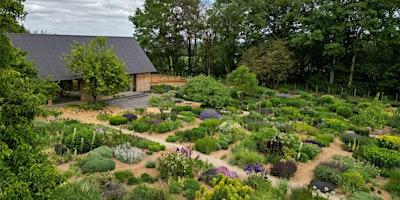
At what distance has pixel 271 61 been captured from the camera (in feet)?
96.0

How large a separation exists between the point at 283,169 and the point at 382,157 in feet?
14.5

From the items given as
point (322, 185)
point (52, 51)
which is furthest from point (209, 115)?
point (52, 51)

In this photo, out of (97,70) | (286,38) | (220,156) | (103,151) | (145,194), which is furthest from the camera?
(286,38)

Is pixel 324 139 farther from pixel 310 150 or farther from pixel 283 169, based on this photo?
pixel 283 169

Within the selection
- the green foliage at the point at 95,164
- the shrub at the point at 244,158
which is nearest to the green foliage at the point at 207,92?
the shrub at the point at 244,158

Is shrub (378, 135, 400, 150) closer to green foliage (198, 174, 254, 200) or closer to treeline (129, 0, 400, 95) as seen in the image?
green foliage (198, 174, 254, 200)

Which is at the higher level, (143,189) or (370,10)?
(370,10)

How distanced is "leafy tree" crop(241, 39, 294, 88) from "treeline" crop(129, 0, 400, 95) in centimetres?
10

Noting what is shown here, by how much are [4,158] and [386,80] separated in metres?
31.5

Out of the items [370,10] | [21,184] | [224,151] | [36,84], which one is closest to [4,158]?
[21,184]

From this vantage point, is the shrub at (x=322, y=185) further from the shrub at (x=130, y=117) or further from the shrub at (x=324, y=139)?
the shrub at (x=130, y=117)

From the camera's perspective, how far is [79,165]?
10.4m

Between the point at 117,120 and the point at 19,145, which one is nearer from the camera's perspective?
the point at 19,145

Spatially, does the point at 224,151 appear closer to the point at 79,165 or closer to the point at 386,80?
the point at 79,165
